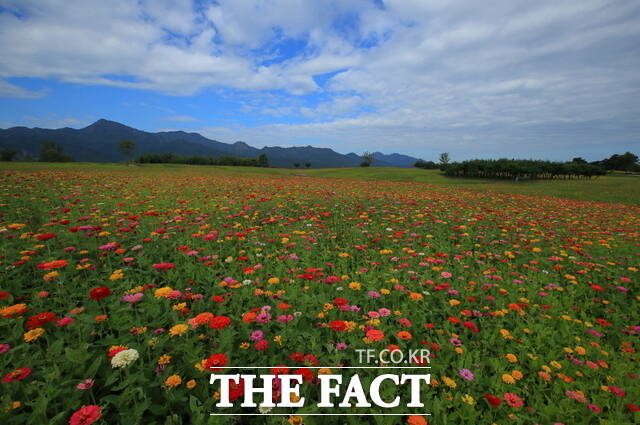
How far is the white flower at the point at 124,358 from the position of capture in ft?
6.59

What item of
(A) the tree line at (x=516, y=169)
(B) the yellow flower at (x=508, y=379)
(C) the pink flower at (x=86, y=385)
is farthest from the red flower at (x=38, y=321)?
(A) the tree line at (x=516, y=169)

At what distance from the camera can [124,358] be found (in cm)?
205

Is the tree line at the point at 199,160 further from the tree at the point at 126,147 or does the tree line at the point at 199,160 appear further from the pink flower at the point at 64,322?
the pink flower at the point at 64,322

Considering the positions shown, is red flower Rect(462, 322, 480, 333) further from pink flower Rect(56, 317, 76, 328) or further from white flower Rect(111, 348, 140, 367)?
pink flower Rect(56, 317, 76, 328)

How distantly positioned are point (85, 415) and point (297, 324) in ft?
6.05

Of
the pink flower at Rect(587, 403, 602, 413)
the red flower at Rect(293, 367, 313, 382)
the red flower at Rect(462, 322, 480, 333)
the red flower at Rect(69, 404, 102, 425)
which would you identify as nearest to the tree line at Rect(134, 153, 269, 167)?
the red flower at Rect(69, 404, 102, 425)

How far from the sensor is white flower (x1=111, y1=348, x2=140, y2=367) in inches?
79.1

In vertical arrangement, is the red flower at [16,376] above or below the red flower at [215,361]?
above

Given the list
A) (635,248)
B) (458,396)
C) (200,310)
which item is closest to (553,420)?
(458,396)

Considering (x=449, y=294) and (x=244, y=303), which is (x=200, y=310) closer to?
(x=244, y=303)

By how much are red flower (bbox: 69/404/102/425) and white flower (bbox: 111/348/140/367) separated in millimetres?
349

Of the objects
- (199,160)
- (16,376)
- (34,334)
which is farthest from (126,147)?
(16,376)

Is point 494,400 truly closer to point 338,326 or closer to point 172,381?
point 338,326

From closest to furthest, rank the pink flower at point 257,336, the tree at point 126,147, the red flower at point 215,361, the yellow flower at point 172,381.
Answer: the yellow flower at point 172,381 → the red flower at point 215,361 → the pink flower at point 257,336 → the tree at point 126,147
